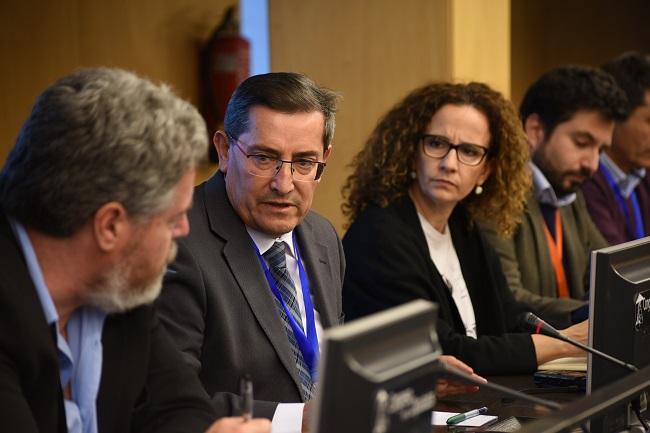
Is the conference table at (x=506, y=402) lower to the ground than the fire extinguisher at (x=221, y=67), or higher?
lower

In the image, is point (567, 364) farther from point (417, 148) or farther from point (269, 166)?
point (269, 166)

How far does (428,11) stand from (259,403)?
2.72 metres

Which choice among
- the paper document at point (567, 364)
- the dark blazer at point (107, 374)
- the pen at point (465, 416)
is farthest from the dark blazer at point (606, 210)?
the dark blazer at point (107, 374)

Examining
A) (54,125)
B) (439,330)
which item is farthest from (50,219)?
(439,330)

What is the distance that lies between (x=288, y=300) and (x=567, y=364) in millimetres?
849

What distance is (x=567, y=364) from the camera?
283 centimetres

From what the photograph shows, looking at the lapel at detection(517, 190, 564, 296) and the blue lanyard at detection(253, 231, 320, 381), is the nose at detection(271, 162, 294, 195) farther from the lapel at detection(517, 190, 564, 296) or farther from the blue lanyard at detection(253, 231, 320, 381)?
the lapel at detection(517, 190, 564, 296)

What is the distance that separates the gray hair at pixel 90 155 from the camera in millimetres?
1592

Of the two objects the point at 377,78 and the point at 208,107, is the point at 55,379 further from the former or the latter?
the point at 208,107

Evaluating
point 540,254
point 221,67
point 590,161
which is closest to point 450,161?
point 540,254

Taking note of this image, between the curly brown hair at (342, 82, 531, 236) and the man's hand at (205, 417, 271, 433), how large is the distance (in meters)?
1.63

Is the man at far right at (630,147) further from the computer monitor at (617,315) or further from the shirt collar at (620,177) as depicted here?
the computer monitor at (617,315)

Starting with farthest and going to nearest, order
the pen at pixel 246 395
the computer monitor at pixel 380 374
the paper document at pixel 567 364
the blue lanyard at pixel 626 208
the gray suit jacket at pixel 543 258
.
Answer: the blue lanyard at pixel 626 208 < the gray suit jacket at pixel 543 258 < the paper document at pixel 567 364 < the pen at pixel 246 395 < the computer monitor at pixel 380 374

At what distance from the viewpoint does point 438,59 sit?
14.8 feet
